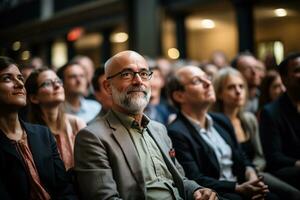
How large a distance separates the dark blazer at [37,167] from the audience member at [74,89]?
6.12 ft

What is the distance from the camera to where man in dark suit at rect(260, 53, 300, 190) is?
3.60 meters

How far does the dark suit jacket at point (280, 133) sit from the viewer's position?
3705 mm

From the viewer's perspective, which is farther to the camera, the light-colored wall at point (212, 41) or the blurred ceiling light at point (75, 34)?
the blurred ceiling light at point (75, 34)

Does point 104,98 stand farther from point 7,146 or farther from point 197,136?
point 7,146

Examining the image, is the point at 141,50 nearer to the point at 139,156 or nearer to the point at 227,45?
the point at 227,45

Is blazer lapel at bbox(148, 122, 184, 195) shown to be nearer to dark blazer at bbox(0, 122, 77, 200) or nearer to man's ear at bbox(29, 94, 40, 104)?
dark blazer at bbox(0, 122, 77, 200)

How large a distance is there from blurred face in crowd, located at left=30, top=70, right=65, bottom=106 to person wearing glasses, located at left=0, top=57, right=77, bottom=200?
0.81 m

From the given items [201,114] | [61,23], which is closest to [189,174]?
[201,114]

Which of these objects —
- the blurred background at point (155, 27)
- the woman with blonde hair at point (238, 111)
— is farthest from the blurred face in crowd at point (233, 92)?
the blurred background at point (155, 27)

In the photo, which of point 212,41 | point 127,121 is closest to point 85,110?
point 127,121

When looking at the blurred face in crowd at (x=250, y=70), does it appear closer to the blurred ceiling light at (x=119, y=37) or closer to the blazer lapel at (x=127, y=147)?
the blazer lapel at (x=127, y=147)

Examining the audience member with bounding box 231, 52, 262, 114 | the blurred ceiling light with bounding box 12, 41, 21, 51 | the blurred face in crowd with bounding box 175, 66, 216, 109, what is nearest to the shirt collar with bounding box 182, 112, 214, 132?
the blurred face in crowd with bounding box 175, 66, 216, 109

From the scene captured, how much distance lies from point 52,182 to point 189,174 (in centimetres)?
113

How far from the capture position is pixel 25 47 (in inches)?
852
